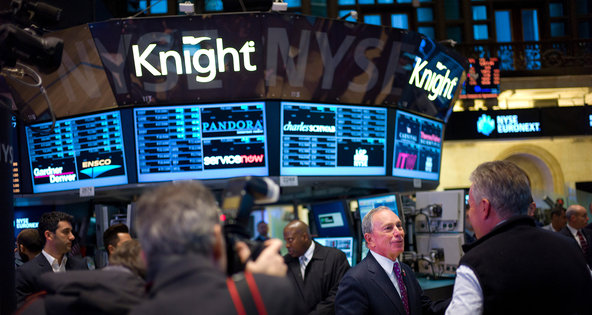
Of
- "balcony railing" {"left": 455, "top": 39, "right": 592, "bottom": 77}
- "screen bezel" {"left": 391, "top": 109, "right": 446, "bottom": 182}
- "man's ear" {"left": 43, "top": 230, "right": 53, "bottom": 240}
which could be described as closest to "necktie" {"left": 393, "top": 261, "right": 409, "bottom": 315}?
"man's ear" {"left": 43, "top": 230, "right": 53, "bottom": 240}

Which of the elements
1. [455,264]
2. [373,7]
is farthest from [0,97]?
[373,7]

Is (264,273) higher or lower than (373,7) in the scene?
lower

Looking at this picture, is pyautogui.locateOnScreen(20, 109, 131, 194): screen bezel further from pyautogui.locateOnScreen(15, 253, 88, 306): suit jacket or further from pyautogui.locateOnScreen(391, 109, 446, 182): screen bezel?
pyautogui.locateOnScreen(391, 109, 446, 182): screen bezel

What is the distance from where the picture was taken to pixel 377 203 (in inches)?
273

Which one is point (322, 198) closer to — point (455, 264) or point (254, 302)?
point (455, 264)

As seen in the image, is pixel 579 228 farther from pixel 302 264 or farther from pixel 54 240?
pixel 54 240

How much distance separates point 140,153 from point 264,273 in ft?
16.1

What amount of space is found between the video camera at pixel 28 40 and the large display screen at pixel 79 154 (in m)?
3.20

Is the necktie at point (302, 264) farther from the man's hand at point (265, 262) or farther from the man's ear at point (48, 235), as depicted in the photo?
the man's hand at point (265, 262)

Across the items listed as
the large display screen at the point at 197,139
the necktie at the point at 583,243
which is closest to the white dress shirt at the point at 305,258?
the large display screen at the point at 197,139

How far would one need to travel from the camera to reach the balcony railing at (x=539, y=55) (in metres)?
13.7

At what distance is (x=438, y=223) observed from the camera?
671 cm

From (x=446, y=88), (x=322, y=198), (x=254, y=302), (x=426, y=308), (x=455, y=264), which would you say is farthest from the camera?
(x=322, y=198)

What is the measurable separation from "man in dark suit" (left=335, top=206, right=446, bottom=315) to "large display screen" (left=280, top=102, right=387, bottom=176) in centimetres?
260
